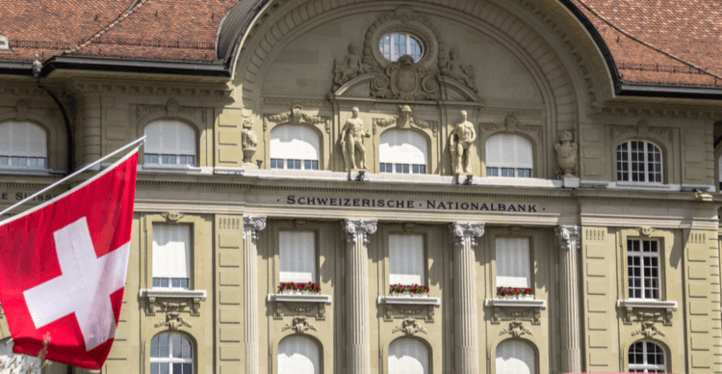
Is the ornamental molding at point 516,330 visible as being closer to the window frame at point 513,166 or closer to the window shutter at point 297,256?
the window frame at point 513,166

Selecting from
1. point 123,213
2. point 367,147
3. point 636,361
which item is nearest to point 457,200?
point 367,147

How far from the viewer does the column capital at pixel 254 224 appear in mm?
49438

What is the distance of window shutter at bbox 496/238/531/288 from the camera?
51906mm

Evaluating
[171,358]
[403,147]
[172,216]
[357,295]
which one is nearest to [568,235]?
[403,147]

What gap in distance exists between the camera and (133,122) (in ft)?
160

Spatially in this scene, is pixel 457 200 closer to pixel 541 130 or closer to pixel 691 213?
pixel 541 130

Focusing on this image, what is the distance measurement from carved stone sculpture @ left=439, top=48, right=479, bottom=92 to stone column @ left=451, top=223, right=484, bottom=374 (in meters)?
4.97

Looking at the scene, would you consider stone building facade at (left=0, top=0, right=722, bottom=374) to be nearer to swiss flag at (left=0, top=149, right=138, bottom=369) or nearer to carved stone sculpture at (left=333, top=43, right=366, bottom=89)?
carved stone sculpture at (left=333, top=43, right=366, bottom=89)

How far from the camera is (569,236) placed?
5178 cm

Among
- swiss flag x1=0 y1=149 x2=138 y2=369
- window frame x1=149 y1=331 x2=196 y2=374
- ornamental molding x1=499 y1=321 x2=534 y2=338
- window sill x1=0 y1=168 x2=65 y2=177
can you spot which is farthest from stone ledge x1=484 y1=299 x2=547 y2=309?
swiss flag x1=0 y1=149 x2=138 y2=369

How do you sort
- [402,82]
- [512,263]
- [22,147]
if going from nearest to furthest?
[22,147] < [402,82] < [512,263]

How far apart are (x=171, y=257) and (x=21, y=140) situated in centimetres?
601

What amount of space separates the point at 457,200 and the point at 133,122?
35.8 feet

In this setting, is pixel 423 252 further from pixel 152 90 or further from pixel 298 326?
pixel 152 90
